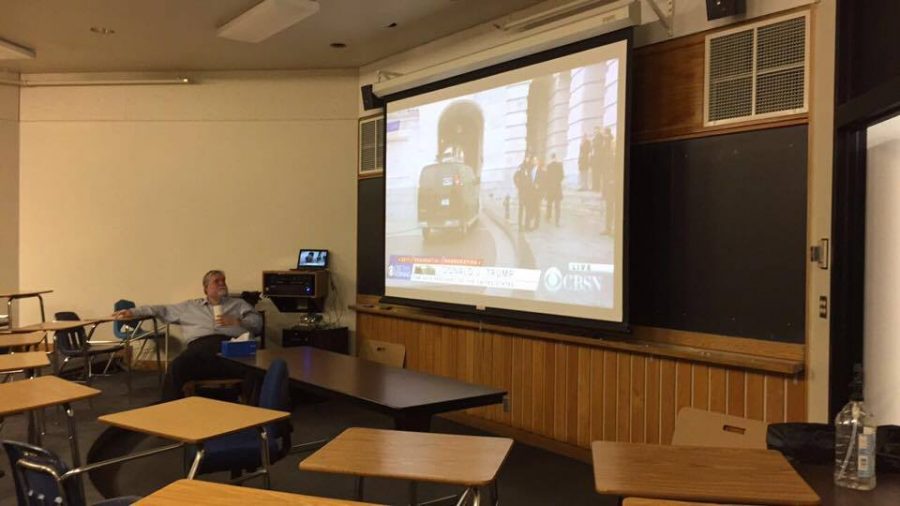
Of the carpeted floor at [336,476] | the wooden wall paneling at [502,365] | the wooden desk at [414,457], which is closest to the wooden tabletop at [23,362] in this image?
the carpeted floor at [336,476]

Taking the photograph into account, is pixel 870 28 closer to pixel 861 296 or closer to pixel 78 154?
pixel 861 296

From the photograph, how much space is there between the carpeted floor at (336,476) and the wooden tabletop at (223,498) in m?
2.02

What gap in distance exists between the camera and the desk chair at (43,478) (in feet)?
6.88

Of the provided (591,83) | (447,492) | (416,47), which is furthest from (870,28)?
(416,47)

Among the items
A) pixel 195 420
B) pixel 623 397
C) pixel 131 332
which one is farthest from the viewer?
pixel 131 332

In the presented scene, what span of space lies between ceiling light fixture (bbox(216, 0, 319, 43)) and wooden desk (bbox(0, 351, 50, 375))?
116 inches

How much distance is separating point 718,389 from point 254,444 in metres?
2.57

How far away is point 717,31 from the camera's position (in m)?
4.00

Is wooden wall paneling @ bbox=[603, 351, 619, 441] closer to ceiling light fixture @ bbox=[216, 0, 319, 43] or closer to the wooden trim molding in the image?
the wooden trim molding

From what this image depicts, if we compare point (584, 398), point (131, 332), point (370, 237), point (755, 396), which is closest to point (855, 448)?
point (755, 396)

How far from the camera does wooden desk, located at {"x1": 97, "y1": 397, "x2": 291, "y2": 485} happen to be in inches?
98.9

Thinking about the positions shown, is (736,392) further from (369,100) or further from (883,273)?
(369,100)

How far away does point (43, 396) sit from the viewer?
3.05 m

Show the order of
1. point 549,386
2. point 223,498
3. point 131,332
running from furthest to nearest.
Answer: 1. point 131,332
2. point 549,386
3. point 223,498
